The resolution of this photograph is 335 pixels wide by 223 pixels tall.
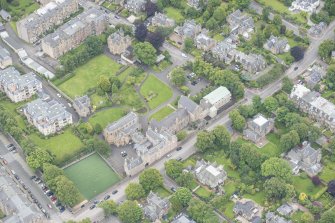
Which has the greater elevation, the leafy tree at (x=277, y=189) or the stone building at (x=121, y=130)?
the leafy tree at (x=277, y=189)

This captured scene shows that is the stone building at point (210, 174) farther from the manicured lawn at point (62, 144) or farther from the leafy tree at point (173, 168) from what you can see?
the manicured lawn at point (62, 144)

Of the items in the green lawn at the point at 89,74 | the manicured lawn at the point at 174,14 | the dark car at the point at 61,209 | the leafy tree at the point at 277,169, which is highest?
the leafy tree at the point at 277,169

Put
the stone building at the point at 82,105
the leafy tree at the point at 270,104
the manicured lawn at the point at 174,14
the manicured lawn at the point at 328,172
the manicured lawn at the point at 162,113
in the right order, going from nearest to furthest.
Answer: the manicured lawn at the point at 328,172, the leafy tree at the point at 270,104, the stone building at the point at 82,105, the manicured lawn at the point at 162,113, the manicured lawn at the point at 174,14

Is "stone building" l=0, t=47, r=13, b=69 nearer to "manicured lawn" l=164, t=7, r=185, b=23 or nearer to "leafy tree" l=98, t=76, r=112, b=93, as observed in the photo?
"leafy tree" l=98, t=76, r=112, b=93

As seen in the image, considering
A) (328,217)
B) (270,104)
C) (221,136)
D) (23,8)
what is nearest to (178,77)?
(221,136)

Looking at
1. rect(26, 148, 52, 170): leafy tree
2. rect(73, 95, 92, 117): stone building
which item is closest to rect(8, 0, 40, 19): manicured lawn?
rect(73, 95, 92, 117): stone building

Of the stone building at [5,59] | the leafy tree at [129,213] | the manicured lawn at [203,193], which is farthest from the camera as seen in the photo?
the stone building at [5,59]

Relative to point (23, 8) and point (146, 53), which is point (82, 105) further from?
point (23, 8)

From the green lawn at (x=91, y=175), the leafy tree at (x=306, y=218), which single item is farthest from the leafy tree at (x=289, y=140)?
the green lawn at (x=91, y=175)
